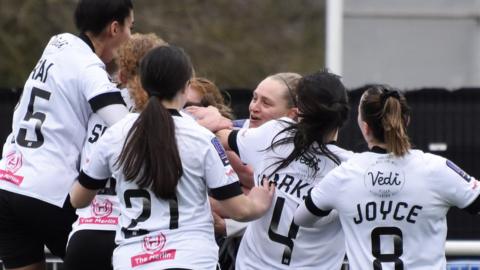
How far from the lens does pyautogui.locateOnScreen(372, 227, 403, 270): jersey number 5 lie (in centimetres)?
504

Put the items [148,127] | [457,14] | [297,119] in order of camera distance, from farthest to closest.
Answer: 1. [457,14]
2. [297,119]
3. [148,127]

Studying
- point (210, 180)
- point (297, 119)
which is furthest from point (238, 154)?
point (210, 180)

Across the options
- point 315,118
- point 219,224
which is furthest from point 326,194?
point 219,224

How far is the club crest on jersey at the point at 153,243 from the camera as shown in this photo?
4.79 m

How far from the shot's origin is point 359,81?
13.0 metres

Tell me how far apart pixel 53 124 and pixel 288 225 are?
3.89 feet

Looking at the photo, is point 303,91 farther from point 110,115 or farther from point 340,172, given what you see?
point 110,115

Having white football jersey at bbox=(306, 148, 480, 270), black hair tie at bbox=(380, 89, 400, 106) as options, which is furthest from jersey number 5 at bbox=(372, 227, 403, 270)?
black hair tie at bbox=(380, 89, 400, 106)

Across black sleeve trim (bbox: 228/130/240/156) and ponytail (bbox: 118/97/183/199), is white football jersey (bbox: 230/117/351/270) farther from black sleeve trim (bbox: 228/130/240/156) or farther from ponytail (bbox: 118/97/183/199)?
ponytail (bbox: 118/97/183/199)

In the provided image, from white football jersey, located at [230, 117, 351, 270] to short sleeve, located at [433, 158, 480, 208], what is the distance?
0.47 metres

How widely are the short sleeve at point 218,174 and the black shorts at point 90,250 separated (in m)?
0.80

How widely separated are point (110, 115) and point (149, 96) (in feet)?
1.49

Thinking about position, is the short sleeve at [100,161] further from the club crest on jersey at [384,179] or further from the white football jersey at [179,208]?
the club crest on jersey at [384,179]

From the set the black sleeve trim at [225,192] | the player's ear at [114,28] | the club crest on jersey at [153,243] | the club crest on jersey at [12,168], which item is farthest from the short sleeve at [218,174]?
the club crest on jersey at [12,168]
